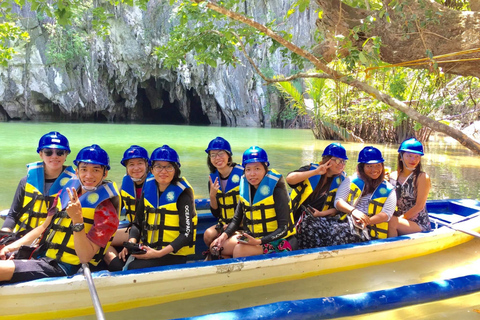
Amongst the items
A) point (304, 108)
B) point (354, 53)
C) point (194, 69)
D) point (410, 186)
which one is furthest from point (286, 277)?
point (194, 69)

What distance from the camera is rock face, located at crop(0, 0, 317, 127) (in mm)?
23141

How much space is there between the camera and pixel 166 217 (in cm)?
300

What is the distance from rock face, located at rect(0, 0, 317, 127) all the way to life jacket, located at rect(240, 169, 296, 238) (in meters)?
19.7

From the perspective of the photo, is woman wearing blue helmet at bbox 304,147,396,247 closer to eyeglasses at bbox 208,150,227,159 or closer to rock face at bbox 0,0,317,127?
eyeglasses at bbox 208,150,227,159

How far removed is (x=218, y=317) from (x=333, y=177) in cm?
195

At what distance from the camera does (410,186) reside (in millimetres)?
3840

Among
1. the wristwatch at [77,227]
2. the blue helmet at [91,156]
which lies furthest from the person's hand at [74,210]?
the blue helmet at [91,156]

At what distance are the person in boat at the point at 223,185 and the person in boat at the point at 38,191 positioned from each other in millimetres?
1240

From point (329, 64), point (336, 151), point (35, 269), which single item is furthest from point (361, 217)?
point (329, 64)

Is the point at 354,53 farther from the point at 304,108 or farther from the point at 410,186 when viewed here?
the point at 304,108

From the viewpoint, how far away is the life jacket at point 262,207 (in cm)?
314

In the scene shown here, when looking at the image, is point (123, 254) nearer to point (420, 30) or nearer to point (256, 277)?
point (256, 277)

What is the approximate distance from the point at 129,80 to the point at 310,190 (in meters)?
23.9

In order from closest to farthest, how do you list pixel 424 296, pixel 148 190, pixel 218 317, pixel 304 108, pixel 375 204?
pixel 218 317 → pixel 424 296 → pixel 148 190 → pixel 375 204 → pixel 304 108
